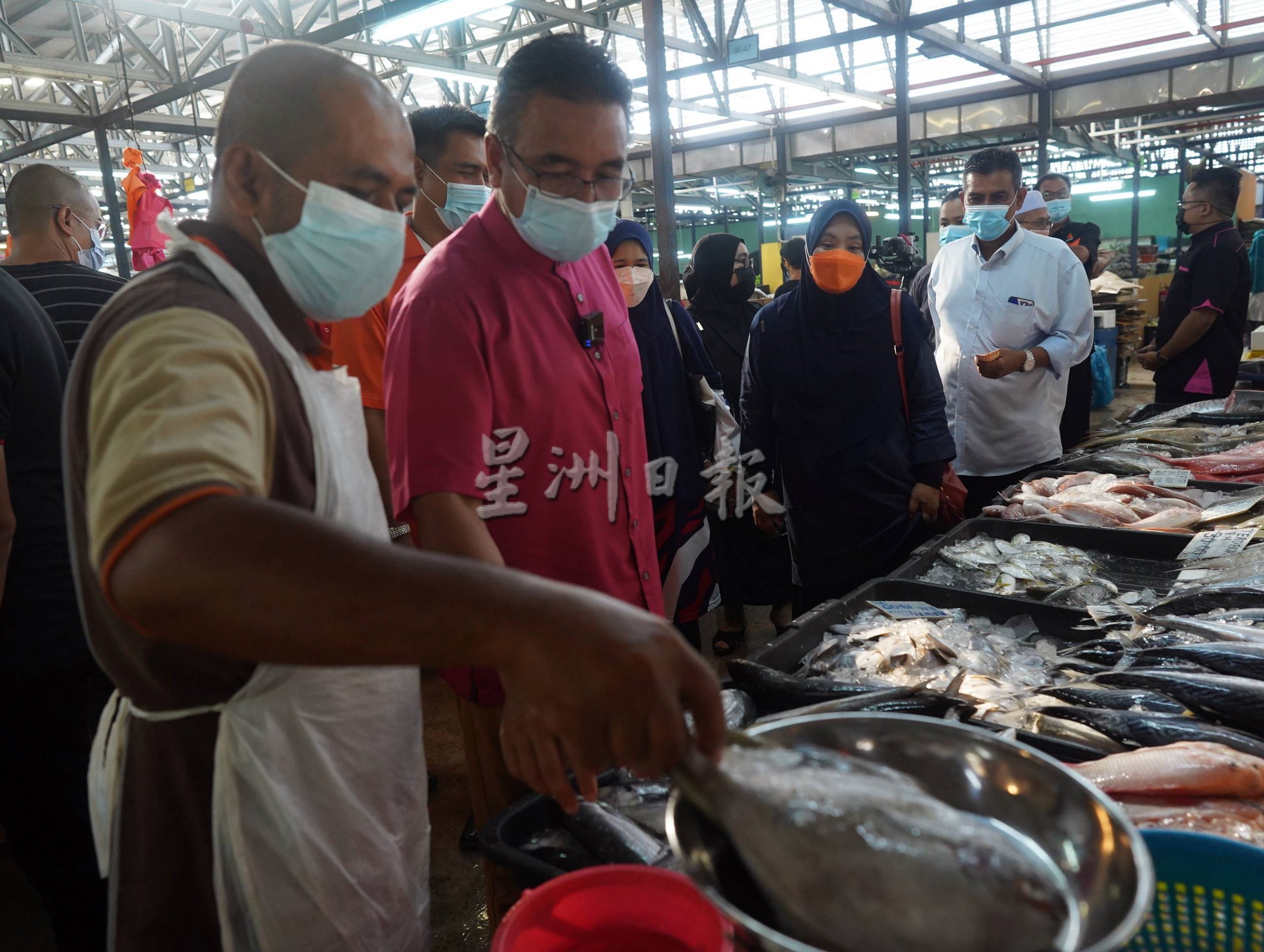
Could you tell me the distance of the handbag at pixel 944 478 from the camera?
3199mm

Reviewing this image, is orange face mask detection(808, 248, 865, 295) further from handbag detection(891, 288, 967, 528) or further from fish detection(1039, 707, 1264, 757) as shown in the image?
fish detection(1039, 707, 1264, 757)

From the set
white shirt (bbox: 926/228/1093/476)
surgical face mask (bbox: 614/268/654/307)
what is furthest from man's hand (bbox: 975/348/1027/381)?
surgical face mask (bbox: 614/268/654/307)

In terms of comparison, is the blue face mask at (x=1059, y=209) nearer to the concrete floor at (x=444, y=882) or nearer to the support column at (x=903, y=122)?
the support column at (x=903, y=122)

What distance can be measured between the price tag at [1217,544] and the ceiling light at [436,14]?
5248 millimetres

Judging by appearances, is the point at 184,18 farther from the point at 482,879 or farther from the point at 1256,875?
the point at 1256,875

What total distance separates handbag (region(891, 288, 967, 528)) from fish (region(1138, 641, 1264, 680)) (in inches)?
55.0

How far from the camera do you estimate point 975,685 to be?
6.13ft

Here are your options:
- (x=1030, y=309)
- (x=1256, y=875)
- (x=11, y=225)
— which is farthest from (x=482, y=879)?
(x=1030, y=309)

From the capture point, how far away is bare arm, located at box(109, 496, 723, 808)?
68 centimetres

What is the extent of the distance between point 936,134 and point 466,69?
835 cm

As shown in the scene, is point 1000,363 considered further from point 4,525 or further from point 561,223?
point 4,525

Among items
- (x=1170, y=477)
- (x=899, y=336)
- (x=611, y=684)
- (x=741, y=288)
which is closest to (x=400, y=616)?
(x=611, y=684)

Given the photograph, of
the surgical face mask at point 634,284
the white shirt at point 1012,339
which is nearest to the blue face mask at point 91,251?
the surgical face mask at point 634,284

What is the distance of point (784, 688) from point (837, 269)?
1.90 m
